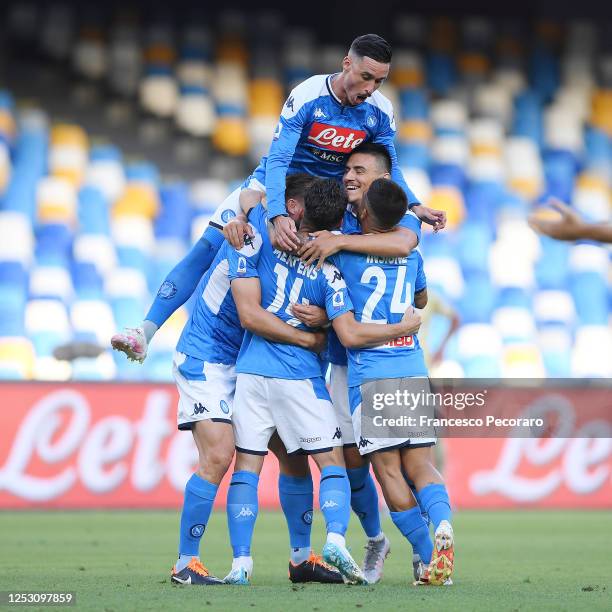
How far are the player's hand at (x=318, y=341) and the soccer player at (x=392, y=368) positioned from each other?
0.62ft

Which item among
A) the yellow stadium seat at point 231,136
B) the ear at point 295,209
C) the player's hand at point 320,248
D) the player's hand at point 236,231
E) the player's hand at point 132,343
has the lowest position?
the player's hand at point 132,343

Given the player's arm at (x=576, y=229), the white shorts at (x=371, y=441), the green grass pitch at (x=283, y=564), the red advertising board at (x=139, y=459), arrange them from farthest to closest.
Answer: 1. the red advertising board at (x=139, y=459)
2. the white shorts at (x=371, y=441)
3. the green grass pitch at (x=283, y=564)
4. the player's arm at (x=576, y=229)

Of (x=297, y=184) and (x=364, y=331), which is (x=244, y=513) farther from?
(x=297, y=184)

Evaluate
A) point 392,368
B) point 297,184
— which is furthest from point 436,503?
point 297,184

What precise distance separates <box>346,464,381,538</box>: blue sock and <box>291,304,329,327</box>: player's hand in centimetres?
76

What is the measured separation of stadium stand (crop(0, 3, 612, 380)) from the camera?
12781 millimetres

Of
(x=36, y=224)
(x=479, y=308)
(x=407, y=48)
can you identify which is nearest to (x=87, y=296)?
(x=36, y=224)

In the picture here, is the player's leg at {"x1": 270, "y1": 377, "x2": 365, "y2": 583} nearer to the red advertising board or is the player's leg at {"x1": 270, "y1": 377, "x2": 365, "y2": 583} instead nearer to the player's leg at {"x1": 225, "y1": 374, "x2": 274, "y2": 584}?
the player's leg at {"x1": 225, "y1": 374, "x2": 274, "y2": 584}

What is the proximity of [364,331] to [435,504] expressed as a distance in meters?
0.81

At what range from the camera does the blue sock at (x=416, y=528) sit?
212 inches

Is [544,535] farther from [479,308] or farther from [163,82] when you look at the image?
[163,82]

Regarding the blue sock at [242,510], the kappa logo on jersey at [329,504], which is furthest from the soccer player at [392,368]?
the blue sock at [242,510]

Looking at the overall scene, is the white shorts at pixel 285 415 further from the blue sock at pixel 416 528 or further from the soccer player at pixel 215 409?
the blue sock at pixel 416 528

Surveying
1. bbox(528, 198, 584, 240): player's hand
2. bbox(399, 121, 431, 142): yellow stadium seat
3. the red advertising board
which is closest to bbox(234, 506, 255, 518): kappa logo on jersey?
bbox(528, 198, 584, 240): player's hand
